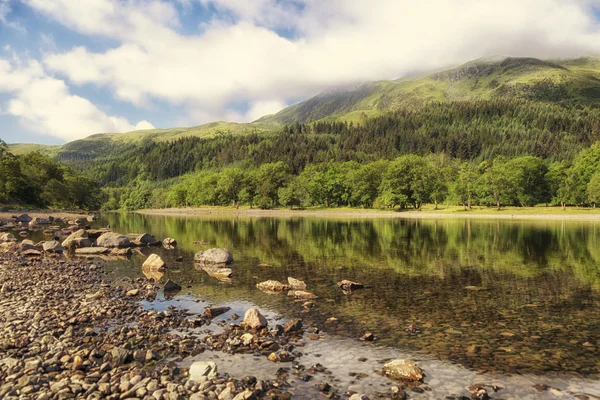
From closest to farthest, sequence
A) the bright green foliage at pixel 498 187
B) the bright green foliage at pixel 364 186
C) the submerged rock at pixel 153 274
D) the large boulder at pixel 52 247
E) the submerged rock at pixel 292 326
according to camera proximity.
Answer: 1. the submerged rock at pixel 292 326
2. the submerged rock at pixel 153 274
3. the large boulder at pixel 52 247
4. the bright green foliage at pixel 498 187
5. the bright green foliage at pixel 364 186

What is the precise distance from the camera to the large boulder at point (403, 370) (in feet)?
45.4

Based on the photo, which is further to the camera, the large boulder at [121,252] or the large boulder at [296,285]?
the large boulder at [121,252]

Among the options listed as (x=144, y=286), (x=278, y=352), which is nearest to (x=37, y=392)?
(x=278, y=352)

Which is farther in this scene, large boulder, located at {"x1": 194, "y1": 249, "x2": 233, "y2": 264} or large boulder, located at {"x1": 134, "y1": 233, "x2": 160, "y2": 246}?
large boulder, located at {"x1": 134, "y1": 233, "x2": 160, "y2": 246}

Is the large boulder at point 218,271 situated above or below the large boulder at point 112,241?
below

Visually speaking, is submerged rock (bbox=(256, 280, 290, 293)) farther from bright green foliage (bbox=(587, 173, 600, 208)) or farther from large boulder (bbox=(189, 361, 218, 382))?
bright green foliage (bbox=(587, 173, 600, 208))

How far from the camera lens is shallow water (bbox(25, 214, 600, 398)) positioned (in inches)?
575

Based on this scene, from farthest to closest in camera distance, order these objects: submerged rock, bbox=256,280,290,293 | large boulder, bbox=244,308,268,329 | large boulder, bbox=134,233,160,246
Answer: large boulder, bbox=134,233,160,246 → submerged rock, bbox=256,280,290,293 → large boulder, bbox=244,308,268,329

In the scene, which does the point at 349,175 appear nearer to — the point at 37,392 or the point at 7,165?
the point at 7,165

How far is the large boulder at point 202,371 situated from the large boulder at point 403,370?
6.37 m

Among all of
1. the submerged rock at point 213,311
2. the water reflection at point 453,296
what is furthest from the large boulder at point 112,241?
the submerged rock at point 213,311

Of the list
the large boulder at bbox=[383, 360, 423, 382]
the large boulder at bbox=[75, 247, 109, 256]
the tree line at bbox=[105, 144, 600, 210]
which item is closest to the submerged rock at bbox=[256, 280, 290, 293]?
the large boulder at bbox=[383, 360, 423, 382]

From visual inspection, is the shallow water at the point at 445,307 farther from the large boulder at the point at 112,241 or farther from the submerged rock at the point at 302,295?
the large boulder at the point at 112,241

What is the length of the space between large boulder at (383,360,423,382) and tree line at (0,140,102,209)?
145 metres
